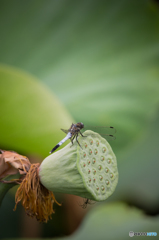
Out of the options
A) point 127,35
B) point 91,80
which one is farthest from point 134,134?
point 127,35

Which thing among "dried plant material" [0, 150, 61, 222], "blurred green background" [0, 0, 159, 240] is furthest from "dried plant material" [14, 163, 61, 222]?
"blurred green background" [0, 0, 159, 240]

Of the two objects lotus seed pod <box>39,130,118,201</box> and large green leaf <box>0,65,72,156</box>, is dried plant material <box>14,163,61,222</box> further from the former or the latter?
large green leaf <box>0,65,72,156</box>

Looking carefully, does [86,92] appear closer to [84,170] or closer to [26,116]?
Result: [26,116]

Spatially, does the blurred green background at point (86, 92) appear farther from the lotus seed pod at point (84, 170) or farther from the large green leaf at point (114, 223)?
the lotus seed pod at point (84, 170)

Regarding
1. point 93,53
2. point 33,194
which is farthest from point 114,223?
point 93,53

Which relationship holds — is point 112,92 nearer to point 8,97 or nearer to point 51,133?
point 51,133

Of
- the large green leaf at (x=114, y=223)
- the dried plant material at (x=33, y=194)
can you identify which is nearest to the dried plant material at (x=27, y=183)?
the dried plant material at (x=33, y=194)
